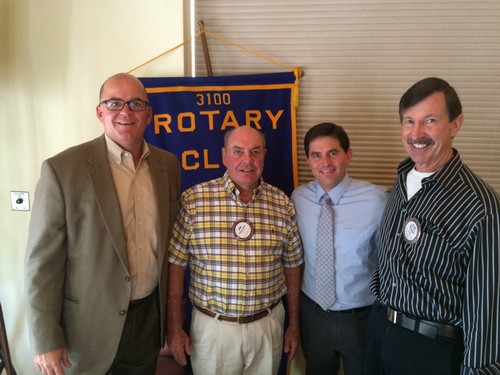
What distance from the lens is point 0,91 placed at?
2133mm

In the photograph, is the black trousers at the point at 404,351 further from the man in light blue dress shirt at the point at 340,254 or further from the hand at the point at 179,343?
the hand at the point at 179,343

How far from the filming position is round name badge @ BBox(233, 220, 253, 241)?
1.54 meters

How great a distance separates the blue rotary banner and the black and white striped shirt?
89 centimetres

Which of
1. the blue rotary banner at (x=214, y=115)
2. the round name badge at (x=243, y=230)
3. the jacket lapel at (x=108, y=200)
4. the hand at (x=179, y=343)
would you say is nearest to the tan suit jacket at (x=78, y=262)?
the jacket lapel at (x=108, y=200)

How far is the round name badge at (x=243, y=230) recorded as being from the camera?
1541 mm

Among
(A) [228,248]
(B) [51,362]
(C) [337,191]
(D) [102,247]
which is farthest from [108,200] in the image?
(C) [337,191]

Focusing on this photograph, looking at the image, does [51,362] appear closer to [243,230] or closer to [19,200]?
[243,230]

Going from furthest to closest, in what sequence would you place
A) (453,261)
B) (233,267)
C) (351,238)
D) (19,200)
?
(19,200) → (351,238) → (233,267) → (453,261)

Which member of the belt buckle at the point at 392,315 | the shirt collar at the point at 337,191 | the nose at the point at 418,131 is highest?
the nose at the point at 418,131

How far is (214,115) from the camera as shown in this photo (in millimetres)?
2066

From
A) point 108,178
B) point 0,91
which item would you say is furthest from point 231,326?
point 0,91

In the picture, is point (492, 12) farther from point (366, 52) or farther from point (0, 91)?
point (0, 91)

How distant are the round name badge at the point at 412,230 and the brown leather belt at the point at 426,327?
0.30 metres

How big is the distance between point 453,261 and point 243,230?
835mm
